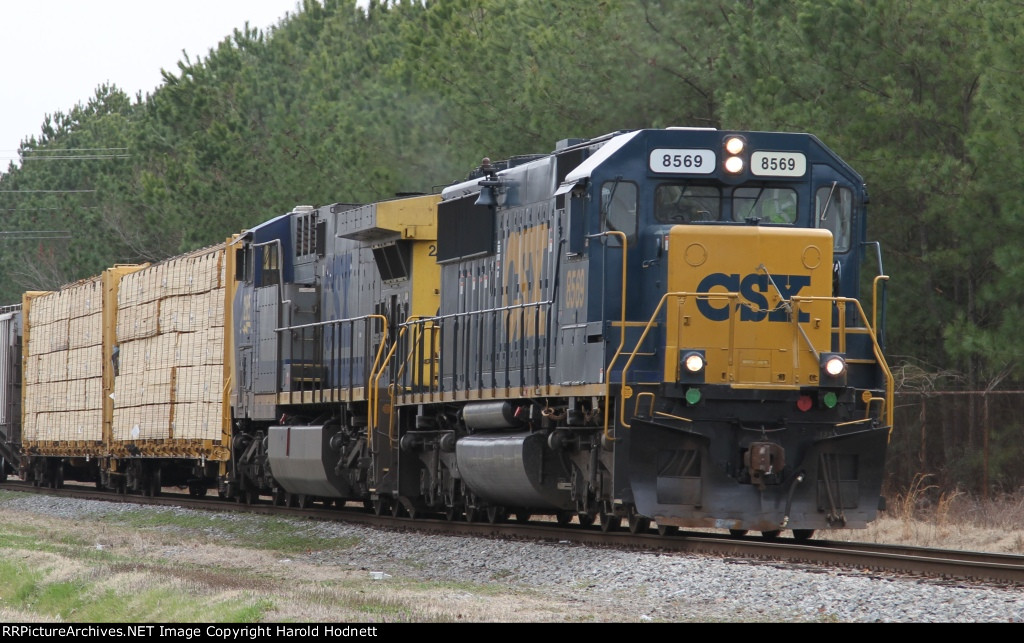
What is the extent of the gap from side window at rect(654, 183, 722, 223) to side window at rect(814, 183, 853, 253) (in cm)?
97

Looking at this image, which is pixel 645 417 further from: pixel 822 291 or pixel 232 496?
pixel 232 496

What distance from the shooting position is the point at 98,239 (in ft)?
181

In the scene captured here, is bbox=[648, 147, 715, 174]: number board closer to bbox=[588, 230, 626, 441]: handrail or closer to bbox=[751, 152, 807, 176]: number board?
bbox=[751, 152, 807, 176]: number board

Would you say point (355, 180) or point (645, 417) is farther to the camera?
point (355, 180)

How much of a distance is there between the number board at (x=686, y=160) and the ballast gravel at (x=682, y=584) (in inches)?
136

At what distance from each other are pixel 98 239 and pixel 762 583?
158ft

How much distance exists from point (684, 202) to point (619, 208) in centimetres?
61

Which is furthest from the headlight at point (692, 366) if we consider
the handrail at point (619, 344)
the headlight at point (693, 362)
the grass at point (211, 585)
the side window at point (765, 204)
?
the grass at point (211, 585)

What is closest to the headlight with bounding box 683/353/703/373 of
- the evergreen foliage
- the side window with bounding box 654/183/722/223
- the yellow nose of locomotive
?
the yellow nose of locomotive

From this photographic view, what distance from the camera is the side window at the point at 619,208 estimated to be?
43.5ft

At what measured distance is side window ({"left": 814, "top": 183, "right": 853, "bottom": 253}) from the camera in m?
13.5

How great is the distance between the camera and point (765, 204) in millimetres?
13430

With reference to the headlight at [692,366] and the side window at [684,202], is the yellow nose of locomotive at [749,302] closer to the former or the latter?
the headlight at [692,366]
